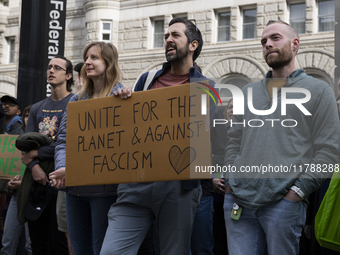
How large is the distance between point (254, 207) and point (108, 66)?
1583mm

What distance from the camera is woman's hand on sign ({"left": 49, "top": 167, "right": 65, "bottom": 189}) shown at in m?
3.28

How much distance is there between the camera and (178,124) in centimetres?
285

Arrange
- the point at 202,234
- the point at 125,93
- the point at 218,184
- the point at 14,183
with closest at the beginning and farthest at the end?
the point at 125,93, the point at 202,234, the point at 218,184, the point at 14,183

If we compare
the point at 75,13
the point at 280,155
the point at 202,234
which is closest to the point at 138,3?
the point at 75,13

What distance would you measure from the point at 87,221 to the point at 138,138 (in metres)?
0.88

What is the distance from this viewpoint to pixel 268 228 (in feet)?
8.78

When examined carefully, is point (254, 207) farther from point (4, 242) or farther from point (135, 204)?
Result: point (4, 242)

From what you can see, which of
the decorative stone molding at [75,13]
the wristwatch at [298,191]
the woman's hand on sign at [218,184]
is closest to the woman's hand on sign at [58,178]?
the woman's hand on sign at [218,184]

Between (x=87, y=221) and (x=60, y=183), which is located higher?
(x=60, y=183)

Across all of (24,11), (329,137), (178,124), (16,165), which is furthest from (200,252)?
(24,11)

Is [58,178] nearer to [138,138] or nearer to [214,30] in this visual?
[138,138]

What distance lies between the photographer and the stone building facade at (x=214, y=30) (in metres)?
15.5

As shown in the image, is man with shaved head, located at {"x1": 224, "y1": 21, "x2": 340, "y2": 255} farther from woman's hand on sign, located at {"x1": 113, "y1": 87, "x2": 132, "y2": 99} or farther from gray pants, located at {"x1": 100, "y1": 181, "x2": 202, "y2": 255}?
woman's hand on sign, located at {"x1": 113, "y1": 87, "x2": 132, "y2": 99}

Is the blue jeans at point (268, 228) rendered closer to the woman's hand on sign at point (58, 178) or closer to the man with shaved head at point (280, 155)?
the man with shaved head at point (280, 155)
